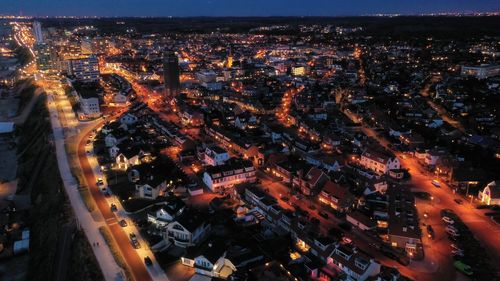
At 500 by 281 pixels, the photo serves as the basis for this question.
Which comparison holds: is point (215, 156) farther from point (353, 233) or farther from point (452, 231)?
point (452, 231)

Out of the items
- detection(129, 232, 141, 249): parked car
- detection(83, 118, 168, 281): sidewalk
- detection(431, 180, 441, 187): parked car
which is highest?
detection(431, 180, 441, 187): parked car

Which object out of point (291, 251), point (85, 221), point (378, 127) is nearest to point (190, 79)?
point (378, 127)

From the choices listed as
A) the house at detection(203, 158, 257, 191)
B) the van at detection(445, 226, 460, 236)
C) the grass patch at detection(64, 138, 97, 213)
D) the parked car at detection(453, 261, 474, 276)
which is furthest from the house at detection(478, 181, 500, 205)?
the grass patch at detection(64, 138, 97, 213)

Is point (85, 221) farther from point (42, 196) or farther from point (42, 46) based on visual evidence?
point (42, 46)

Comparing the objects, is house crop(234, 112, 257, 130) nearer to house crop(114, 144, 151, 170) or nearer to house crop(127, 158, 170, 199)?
house crop(114, 144, 151, 170)

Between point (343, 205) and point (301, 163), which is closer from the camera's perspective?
point (343, 205)

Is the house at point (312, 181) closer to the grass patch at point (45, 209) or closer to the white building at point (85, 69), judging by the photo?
the grass patch at point (45, 209)

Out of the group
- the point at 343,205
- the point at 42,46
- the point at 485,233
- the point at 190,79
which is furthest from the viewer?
the point at 42,46


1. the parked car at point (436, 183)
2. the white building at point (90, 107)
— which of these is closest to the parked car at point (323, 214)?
the parked car at point (436, 183)
